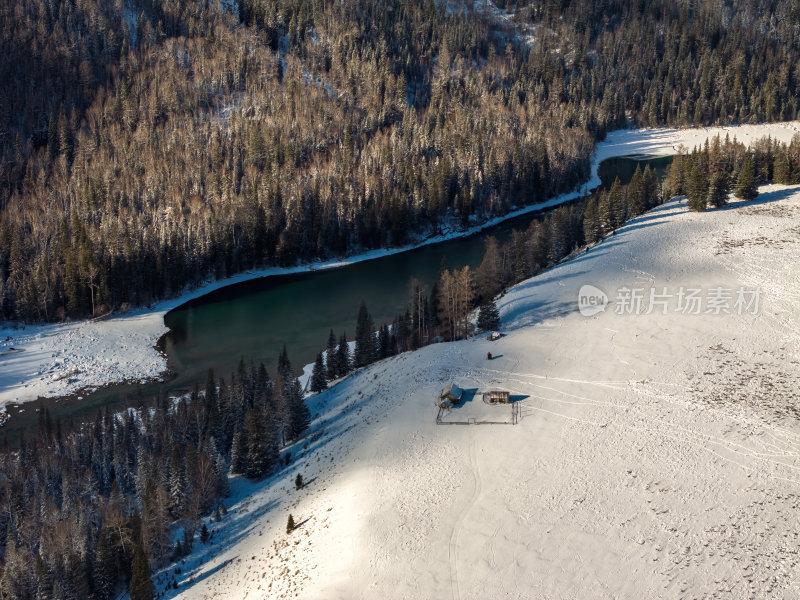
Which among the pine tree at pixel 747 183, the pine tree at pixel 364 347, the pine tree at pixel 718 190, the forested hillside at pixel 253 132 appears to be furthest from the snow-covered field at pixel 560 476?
the forested hillside at pixel 253 132

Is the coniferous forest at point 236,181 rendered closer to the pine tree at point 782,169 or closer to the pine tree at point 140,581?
the pine tree at point 140,581

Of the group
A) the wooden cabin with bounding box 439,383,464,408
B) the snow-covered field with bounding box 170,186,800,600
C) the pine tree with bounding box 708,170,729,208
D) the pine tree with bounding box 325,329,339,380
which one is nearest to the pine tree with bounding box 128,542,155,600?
the snow-covered field with bounding box 170,186,800,600

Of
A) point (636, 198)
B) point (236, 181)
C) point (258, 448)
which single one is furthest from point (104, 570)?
point (236, 181)

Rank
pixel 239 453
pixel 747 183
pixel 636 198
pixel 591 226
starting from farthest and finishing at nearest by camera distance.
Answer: pixel 636 198 < pixel 747 183 < pixel 591 226 < pixel 239 453

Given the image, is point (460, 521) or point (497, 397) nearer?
point (460, 521)

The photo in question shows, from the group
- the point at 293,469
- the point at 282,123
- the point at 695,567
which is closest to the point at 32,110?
the point at 282,123

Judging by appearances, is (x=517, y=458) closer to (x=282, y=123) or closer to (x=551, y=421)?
(x=551, y=421)

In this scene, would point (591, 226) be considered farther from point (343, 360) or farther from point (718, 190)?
point (343, 360)
